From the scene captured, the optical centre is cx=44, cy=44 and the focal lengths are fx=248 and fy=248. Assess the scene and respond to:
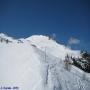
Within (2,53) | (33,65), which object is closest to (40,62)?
(33,65)

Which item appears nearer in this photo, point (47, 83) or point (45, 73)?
point (47, 83)

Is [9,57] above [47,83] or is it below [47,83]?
above

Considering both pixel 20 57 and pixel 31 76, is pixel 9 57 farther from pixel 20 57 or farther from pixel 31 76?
pixel 31 76

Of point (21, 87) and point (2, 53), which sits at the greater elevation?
point (2, 53)

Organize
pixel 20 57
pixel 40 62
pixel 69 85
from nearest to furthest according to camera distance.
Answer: pixel 69 85 < pixel 40 62 < pixel 20 57

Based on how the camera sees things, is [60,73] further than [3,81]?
Yes

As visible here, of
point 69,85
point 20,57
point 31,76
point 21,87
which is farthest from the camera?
point 20,57

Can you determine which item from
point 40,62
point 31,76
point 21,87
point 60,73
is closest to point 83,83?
point 60,73

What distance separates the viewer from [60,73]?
1694 cm

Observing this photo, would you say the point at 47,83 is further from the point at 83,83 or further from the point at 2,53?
the point at 2,53

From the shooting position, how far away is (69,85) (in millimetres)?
15680

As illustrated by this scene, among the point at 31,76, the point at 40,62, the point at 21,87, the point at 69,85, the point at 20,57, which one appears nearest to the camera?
the point at 21,87

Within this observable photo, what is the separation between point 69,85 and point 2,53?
5806 mm

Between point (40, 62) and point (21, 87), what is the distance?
A: 12.2 feet
